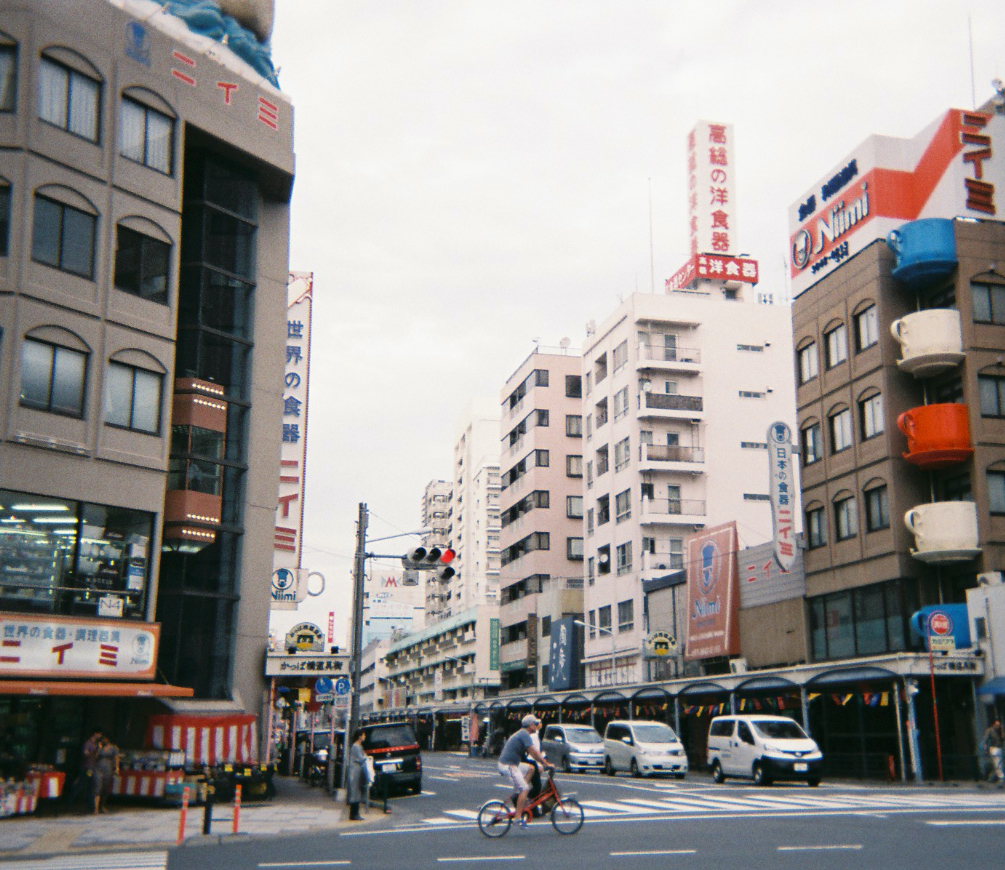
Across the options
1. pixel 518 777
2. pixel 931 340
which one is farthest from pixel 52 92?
pixel 931 340

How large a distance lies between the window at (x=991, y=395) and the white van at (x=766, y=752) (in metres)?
12.5

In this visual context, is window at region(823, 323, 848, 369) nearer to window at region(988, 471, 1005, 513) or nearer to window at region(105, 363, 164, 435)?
window at region(988, 471, 1005, 513)

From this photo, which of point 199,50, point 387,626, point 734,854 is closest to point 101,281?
point 199,50

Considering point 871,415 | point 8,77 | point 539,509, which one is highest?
point 8,77

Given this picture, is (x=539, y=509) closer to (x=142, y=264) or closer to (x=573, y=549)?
(x=573, y=549)

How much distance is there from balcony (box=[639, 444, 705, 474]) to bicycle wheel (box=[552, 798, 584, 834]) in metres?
46.0

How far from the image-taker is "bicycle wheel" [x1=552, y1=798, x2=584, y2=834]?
17219 millimetres

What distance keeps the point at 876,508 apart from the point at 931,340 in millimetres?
6052

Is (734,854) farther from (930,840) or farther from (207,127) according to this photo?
(207,127)

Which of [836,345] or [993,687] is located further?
[836,345]

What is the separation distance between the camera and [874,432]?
38.9 meters

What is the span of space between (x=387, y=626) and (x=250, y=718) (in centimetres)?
15812

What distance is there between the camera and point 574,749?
3959 cm

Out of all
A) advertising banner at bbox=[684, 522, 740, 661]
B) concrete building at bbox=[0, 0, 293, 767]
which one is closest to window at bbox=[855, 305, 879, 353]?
advertising banner at bbox=[684, 522, 740, 661]
